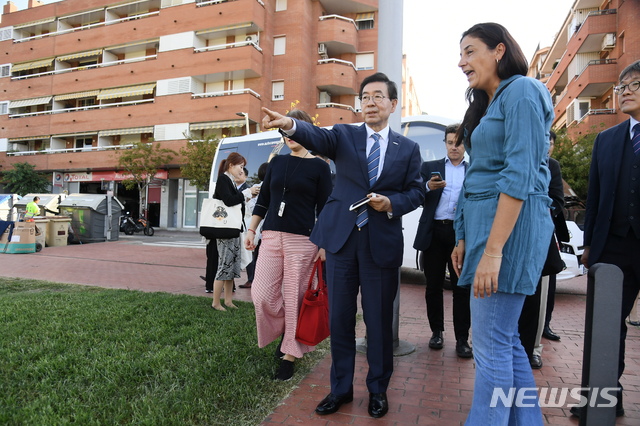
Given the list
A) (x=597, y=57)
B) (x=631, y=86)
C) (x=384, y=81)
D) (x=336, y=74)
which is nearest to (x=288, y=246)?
(x=384, y=81)

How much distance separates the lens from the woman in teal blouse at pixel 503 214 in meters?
1.75

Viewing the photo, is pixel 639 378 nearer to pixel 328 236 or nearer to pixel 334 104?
pixel 328 236

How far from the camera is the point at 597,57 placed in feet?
95.6

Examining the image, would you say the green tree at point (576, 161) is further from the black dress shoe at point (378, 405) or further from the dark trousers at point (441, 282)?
the black dress shoe at point (378, 405)

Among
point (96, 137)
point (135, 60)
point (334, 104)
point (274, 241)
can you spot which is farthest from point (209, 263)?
point (96, 137)

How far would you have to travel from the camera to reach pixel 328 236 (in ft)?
8.91

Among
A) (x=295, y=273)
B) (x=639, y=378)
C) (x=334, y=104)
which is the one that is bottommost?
(x=639, y=378)

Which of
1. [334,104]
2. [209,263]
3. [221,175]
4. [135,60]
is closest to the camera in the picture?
[221,175]

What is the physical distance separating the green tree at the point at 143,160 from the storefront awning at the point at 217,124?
248 cm

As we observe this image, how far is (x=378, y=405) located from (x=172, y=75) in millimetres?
33211

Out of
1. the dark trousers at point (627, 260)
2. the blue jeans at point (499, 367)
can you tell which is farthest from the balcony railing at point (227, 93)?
the blue jeans at point (499, 367)

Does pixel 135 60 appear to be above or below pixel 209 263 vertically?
above

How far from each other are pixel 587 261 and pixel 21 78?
46520 millimetres

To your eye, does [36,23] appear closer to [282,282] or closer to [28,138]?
[28,138]
